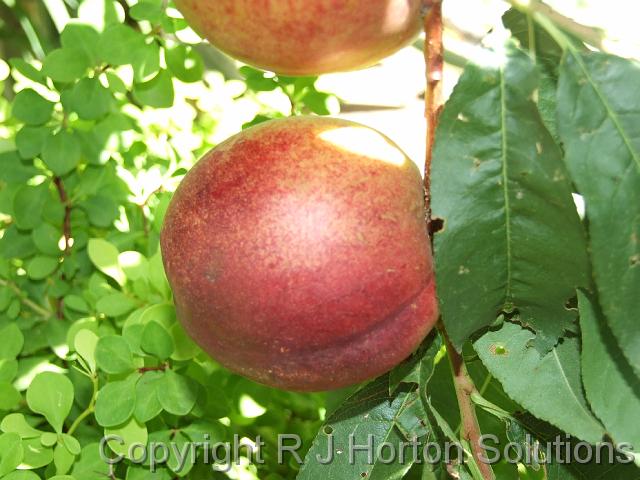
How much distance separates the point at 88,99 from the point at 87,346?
323 mm

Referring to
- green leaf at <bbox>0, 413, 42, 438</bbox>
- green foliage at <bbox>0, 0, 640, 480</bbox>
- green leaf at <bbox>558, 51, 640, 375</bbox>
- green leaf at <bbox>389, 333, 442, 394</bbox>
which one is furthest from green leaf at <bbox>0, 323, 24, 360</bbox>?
green leaf at <bbox>558, 51, 640, 375</bbox>

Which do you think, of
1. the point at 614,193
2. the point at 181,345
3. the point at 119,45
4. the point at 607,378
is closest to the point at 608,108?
the point at 614,193

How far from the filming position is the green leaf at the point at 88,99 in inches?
41.3

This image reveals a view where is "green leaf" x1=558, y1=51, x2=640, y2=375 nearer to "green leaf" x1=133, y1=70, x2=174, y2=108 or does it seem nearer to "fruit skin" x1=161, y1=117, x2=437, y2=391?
"fruit skin" x1=161, y1=117, x2=437, y2=391

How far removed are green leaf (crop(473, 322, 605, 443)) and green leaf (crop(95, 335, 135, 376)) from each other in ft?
1.25

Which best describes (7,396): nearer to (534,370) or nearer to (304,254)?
(304,254)

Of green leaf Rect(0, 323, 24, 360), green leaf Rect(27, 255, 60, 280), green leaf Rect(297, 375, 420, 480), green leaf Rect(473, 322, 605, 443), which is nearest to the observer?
green leaf Rect(473, 322, 605, 443)

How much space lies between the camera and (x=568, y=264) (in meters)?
0.68

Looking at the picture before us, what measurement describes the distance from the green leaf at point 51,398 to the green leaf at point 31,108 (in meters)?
0.36

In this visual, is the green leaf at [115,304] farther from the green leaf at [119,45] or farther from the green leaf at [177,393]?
the green leaf at [119,45]

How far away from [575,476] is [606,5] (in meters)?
0.99

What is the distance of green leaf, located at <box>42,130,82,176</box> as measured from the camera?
106cm

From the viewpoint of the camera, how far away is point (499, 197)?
2.21ft

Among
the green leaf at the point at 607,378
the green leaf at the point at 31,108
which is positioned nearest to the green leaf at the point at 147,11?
the green leaf at the point at 31,108
